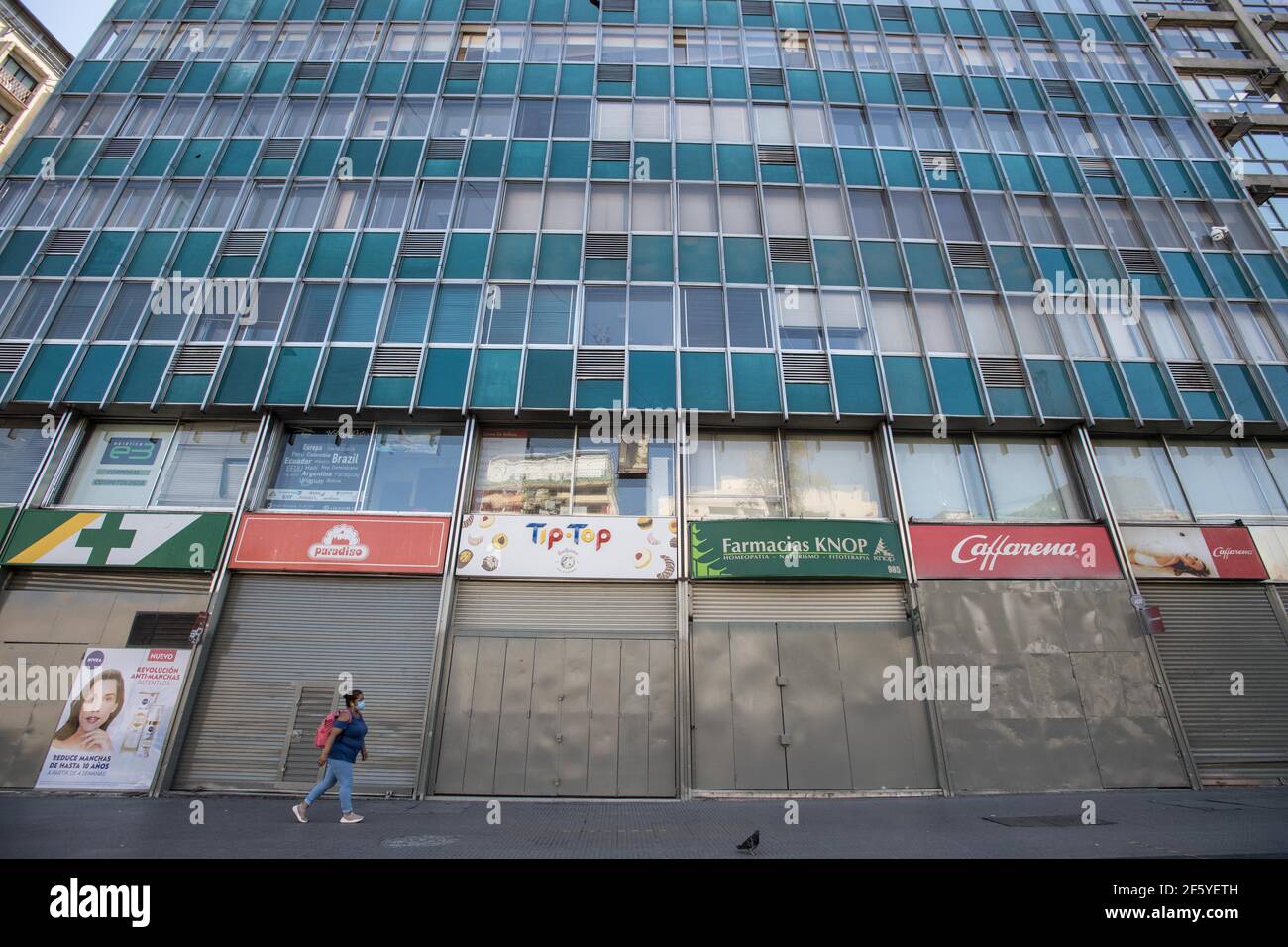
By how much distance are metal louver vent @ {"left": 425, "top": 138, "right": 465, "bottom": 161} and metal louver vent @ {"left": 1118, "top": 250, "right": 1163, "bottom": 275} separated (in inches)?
810

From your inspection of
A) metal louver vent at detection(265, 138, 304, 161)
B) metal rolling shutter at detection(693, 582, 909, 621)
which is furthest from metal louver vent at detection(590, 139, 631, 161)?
metal rolling shutter at detection(693, 582, 909, 621)

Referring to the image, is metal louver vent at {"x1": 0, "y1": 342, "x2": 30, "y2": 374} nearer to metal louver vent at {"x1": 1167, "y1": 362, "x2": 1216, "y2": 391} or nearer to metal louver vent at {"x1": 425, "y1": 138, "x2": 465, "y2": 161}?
metal louver vent at {"x1": 425, "y1": 138, "x2": 465, "y2": 161}

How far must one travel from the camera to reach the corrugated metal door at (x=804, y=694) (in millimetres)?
12172

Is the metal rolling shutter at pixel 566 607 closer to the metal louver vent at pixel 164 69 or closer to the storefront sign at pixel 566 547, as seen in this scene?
the storefront sign at pixel 566 547

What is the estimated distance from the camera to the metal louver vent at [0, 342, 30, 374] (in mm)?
14953

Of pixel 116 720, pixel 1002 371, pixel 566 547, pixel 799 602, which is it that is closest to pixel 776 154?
pixel 1002 371

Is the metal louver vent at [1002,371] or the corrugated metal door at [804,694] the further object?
the metal louver vent at [1002,371]

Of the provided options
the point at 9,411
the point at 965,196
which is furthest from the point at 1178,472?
the point at 9,411

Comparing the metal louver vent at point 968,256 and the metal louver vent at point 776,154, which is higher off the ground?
the metal louver vent at point 776,154

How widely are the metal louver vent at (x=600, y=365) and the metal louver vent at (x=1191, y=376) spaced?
14712mm

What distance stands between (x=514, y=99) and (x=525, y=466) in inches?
541

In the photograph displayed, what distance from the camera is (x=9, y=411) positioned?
1484cm

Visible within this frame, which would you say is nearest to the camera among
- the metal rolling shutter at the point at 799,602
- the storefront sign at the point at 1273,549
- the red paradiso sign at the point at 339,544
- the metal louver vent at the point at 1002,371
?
the red paradiso sign at the point at 339,544

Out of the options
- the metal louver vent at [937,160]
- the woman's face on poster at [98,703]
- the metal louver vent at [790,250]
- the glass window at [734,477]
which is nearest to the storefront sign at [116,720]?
the woman's face on poster at [98,703]
